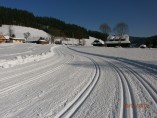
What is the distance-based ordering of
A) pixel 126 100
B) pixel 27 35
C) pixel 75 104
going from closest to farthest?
pixel 75 104 < pixel 126 100 < pixel 27 35

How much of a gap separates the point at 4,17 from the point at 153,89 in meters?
184

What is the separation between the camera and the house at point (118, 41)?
113m

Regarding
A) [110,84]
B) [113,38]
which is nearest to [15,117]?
[110,84]

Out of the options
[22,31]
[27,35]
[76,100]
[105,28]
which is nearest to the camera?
[76,100]

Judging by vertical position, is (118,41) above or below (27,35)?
below

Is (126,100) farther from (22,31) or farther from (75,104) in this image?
(22,31)

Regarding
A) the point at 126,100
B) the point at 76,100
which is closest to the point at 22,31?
the point at 76,100

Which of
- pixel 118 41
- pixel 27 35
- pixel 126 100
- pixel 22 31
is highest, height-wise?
pixel 22 31

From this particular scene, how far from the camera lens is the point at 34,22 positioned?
197 metres

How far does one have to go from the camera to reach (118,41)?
114375 millimetres

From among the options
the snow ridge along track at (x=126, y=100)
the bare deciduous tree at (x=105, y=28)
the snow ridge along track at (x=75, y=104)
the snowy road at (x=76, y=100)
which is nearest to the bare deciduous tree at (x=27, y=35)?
the bare deciduous tree at (x=105, y=28)

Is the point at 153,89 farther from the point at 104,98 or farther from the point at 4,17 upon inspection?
the point at 4,17

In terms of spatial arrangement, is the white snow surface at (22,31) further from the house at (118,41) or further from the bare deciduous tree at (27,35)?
the house at (118,41)

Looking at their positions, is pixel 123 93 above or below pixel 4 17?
below
